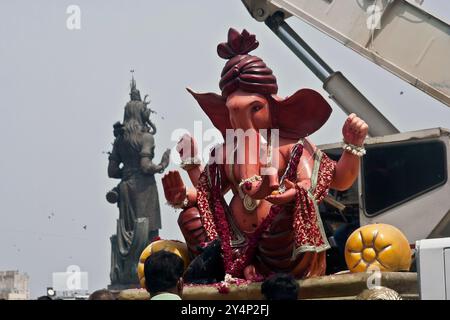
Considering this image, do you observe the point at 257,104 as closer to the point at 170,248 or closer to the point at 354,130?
the point at 354,130

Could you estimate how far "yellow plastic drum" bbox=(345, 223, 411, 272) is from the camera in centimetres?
732

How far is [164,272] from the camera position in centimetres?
485

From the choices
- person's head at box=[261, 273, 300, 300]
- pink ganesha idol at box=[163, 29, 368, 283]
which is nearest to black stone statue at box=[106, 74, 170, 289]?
pink ganesha idol at box=[163, 29, 368, 283]

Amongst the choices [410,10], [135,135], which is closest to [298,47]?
[410,10]

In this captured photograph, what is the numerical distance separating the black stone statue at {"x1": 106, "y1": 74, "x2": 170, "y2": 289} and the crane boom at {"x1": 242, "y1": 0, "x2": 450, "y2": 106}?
55.7 feet

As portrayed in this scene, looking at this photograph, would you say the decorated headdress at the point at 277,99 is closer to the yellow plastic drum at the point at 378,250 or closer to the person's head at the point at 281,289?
the yellow plastic drum at the point at 378,250

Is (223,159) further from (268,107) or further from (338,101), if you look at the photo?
(338,101)

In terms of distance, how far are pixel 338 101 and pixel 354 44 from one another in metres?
0.69

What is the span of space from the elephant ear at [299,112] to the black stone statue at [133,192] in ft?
62.9

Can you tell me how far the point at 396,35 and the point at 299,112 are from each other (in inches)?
93.5

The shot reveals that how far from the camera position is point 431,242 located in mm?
5742

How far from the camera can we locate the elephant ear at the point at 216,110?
827cm

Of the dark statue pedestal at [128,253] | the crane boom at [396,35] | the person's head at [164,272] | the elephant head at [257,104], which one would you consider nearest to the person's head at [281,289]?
the person's head at [164,272]

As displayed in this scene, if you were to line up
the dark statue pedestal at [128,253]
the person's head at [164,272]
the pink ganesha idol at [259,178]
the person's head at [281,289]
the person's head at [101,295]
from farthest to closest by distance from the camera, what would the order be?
the dark statue pedestal at [128,253] < the pink ganesha idol at [259,178] < the person's head at [281,289] < the person's head at [101,295] < the person's head at [164,272]
